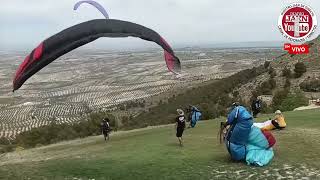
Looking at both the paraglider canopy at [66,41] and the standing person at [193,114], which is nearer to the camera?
the paraglider canopy at [66,41]

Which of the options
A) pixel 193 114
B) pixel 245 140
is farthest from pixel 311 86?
pixel 245 140

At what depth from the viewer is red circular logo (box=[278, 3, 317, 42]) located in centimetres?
4784

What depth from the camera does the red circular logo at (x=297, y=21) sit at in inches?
1884

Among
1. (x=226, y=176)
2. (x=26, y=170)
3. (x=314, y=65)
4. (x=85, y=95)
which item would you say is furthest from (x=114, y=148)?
(x=85, y=95)

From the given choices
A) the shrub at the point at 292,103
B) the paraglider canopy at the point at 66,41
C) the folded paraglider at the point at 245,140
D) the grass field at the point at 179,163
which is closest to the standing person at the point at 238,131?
the folded paraglider at the point at 245,140

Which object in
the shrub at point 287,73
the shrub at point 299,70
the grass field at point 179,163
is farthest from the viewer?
the shrub at point 287,73

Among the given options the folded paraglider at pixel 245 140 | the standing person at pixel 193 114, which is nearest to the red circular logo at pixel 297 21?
the standing person at pixel 193 114

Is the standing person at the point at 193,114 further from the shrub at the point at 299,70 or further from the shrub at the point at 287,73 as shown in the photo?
the shrub at the point at 287,73

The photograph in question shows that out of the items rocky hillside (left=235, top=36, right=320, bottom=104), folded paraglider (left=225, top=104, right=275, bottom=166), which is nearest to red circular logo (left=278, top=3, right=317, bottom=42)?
rocky hillside (left=235, top=36, right=320, bottom=104)

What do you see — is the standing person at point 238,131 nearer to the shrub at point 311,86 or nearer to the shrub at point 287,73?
the shrub at point 311,86

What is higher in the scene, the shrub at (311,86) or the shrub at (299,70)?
the shrub at (299,70)

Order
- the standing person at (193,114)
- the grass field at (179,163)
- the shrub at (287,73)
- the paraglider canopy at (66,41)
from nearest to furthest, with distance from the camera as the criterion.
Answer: the grass field at (179,163) < the paraglider canopy at (66,41) < the standing person at (193,114) < the shrub at (287,73)

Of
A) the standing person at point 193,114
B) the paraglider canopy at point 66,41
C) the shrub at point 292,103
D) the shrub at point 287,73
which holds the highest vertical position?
the paraglider canopy at point 66,41

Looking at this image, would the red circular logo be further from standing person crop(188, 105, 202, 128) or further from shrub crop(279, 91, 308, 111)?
standing person crop(188, 105, 202, 128)
